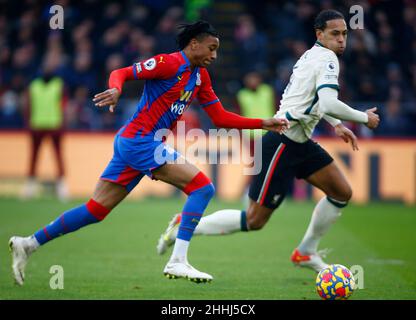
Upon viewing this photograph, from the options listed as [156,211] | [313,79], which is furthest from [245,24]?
[313,79]

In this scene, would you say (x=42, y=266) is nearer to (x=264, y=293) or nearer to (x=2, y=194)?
(x=264, y=293)

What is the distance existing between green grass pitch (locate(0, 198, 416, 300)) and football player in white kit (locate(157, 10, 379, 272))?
0.45 m

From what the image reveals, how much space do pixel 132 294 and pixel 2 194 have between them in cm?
1085

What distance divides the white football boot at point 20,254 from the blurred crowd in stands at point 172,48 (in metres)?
9.85

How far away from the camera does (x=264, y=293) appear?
6930mm

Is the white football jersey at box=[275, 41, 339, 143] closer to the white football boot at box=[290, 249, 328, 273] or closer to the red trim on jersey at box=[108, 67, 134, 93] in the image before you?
the white football boot at box=[290, 249, 328, 273]

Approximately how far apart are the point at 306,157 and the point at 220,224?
112 centimetres

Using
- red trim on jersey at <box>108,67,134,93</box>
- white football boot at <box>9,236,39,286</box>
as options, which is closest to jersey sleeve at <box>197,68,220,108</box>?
red trim on jersey at <box>108,67,134,93</box>

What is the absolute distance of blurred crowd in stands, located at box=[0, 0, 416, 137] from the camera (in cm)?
1794

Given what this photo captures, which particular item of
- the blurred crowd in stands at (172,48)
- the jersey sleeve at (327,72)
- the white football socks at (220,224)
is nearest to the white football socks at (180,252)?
Result: the white football socks at (220,224)

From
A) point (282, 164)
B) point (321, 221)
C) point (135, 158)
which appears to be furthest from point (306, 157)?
point (135, 158)

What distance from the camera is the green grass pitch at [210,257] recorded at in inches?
276

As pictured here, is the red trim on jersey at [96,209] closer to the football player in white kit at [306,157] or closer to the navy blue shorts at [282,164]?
the football player in white kit at [306,157]

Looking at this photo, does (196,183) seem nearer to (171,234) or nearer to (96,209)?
(96,209)
